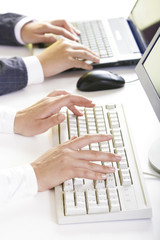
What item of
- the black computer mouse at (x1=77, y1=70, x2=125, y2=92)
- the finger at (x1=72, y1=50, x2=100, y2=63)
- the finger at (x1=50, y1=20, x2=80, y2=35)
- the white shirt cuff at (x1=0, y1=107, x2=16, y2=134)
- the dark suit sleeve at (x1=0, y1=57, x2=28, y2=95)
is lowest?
the white shirt cuff at (x1=0, y1=107, x2=16, y2=134)

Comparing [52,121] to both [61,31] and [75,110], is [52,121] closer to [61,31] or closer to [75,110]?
[75,110]

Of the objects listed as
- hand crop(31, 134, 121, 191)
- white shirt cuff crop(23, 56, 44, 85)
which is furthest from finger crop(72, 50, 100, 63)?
hand crop(31, 134, 121, 191)

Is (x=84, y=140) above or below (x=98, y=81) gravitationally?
below

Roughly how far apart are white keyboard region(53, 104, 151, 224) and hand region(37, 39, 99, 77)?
296 millimetres

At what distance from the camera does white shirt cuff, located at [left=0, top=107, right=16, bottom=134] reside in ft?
3.44

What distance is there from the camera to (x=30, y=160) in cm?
97

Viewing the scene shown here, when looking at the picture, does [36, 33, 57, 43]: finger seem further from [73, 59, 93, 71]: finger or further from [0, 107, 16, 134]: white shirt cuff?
[0, 107, 16, 134]: white shirt cuff

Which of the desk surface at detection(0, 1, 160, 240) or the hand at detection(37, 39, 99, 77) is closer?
the desk surface at detection(0, 1, 160, 240)

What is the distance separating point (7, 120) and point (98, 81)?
0.30 metres

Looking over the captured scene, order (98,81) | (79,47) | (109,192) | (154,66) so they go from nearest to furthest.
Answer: (109,192), (154,66), (98,81), (79,47)

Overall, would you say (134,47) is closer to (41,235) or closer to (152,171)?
(152,171)

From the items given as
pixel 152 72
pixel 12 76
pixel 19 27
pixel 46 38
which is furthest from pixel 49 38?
pixel 152 72

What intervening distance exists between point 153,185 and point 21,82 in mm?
518

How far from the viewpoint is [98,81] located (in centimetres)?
119
